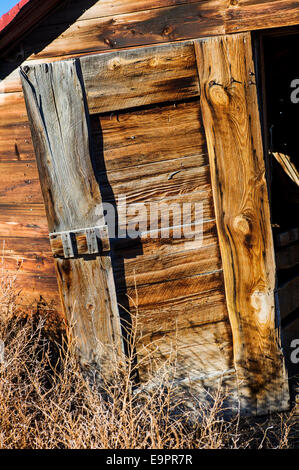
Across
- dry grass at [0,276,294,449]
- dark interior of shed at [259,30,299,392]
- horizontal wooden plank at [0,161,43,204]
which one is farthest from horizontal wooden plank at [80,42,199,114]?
dry grass at [0,276,294,449]

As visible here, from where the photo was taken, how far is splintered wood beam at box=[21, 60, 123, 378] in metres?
2.55

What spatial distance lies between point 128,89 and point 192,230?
37.7 inches

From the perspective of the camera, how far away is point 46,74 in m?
2.53

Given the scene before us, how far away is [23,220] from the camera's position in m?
3.29

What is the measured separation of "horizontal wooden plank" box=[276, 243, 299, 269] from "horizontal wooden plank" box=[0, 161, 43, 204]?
2.00 meters

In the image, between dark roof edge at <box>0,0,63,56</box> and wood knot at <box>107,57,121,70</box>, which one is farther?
dark roof edge at <box>0,0,63,56</box>

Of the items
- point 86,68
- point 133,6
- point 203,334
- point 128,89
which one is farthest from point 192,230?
point 133,6

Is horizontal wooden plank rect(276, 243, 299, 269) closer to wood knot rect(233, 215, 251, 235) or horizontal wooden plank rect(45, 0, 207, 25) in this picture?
wood knot rect(233, 215, 251, 235)

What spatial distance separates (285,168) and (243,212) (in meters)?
1.61

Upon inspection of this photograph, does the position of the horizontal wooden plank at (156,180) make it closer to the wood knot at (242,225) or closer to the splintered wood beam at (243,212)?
the splintered wood beam at (243,212)

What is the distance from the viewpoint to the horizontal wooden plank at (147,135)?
2656 millimetres

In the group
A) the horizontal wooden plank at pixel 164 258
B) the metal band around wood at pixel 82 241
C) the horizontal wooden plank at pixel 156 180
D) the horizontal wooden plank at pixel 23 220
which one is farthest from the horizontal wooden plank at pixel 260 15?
the horizontal wooden plank at pixel 23 220

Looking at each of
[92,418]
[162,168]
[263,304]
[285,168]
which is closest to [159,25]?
[162,168]

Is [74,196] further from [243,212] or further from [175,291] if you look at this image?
[243,212]
